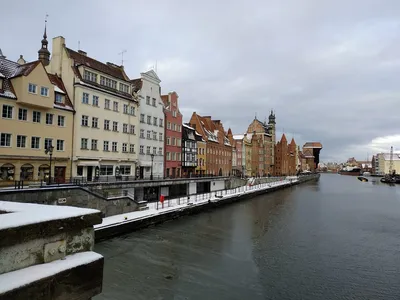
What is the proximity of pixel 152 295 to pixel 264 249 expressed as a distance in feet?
38.0

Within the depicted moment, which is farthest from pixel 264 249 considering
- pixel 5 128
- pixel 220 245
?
pixel 5 128

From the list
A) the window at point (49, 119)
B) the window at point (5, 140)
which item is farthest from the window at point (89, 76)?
the window at point (5, 140)

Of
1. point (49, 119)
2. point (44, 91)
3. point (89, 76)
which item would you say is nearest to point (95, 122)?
point (89, 76)

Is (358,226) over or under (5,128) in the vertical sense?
under

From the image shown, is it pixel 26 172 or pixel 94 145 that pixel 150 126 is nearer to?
pixel 94 145

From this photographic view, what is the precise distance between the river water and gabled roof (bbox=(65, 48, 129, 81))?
72.8ft

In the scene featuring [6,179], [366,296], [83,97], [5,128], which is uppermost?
[83,97]

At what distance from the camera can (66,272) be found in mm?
2773

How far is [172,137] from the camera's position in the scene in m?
52.4

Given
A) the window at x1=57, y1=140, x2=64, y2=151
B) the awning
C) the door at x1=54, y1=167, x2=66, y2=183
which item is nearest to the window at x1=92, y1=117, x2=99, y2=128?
the awning

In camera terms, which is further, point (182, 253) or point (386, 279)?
point (182, 253)

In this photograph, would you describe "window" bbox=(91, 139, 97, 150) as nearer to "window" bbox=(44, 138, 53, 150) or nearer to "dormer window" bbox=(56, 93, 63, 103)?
"window" bbox=(44, 138, 53, 150)

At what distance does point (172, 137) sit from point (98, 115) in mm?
17740

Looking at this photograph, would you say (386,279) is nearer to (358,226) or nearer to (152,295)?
(152,295)
